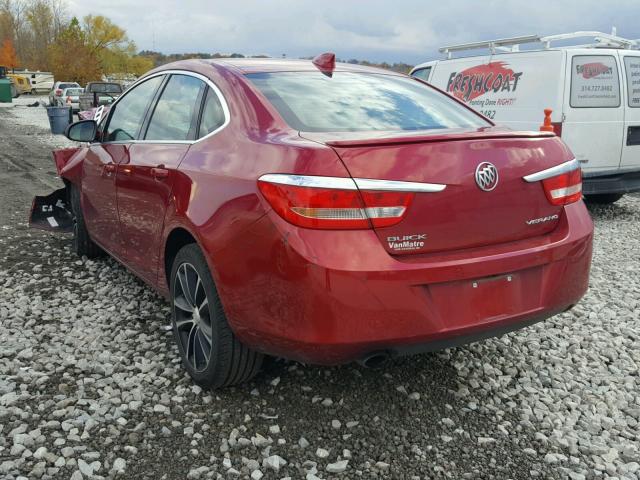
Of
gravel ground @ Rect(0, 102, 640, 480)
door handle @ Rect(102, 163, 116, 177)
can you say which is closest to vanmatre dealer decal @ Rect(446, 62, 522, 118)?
gravel ground @ Rect(0, 102, 640, 480)

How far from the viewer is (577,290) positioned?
2996 millimetres

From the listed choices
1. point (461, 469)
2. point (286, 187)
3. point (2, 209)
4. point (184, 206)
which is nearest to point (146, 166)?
point (184, 206)

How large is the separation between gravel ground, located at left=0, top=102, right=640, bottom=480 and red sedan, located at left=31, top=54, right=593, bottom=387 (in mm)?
300

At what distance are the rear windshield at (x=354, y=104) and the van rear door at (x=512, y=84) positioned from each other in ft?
15.6

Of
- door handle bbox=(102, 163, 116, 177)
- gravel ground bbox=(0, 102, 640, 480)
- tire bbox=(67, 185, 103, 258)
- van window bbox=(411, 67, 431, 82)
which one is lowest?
gravel ground bbox=(0, 102, 640, 480)

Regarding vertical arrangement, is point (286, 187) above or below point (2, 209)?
above

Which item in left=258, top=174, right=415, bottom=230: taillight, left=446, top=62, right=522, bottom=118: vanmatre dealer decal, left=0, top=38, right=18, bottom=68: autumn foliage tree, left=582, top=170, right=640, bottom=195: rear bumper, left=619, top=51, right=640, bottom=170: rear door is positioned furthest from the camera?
left=0, top=38, right=18, bottom=68: autumn foliage tree

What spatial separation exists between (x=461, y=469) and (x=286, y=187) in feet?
4.52

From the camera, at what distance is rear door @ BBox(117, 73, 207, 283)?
11.2 feet

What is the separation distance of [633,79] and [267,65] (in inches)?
244

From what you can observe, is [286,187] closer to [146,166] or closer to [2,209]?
[146,166]

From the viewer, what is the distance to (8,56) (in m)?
97.7

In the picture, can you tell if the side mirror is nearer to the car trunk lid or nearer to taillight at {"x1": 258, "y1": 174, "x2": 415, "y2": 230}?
the car trunk lid

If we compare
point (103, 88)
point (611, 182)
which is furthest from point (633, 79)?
point (103, 88)
